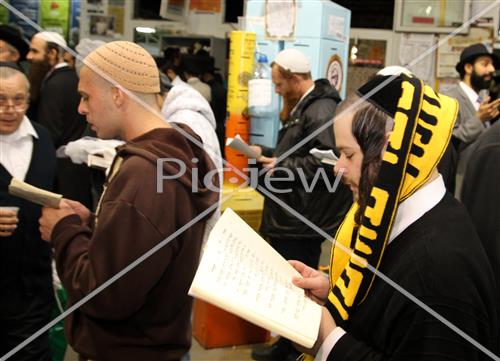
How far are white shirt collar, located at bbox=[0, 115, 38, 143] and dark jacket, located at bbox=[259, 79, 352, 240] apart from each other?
4.45 ft

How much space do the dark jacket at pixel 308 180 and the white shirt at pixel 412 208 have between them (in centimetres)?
203

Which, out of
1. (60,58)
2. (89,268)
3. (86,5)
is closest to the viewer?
(89,268)

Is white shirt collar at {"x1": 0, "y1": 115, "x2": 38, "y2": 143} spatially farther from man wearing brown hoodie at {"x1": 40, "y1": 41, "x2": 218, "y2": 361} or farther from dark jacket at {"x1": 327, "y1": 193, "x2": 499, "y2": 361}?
dark jacket at {"x1": 327, "y1": 193, "x2": 499, "y2": 361}

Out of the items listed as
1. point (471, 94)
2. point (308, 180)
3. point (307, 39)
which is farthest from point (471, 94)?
point (308, 180)

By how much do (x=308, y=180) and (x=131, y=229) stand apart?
1.88 m

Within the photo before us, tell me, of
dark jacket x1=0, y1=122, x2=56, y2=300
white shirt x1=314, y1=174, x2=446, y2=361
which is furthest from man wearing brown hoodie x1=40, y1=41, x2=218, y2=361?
dark jacket x1=0, y1=122, x2=56, y2=300

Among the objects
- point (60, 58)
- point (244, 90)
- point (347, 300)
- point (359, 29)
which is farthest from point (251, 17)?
point (347, 300)

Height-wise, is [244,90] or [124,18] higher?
[124,18]

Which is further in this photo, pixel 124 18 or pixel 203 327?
pixel 124 18

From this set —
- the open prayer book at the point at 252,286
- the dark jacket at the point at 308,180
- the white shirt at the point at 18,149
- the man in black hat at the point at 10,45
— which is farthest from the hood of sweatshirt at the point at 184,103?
the open prayer book at the point at 252,286

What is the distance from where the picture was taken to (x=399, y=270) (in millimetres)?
1176

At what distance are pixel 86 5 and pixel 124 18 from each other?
52cm

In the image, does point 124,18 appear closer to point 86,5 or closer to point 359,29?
point 86,5

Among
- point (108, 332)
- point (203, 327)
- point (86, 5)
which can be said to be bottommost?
point (203, 327)
